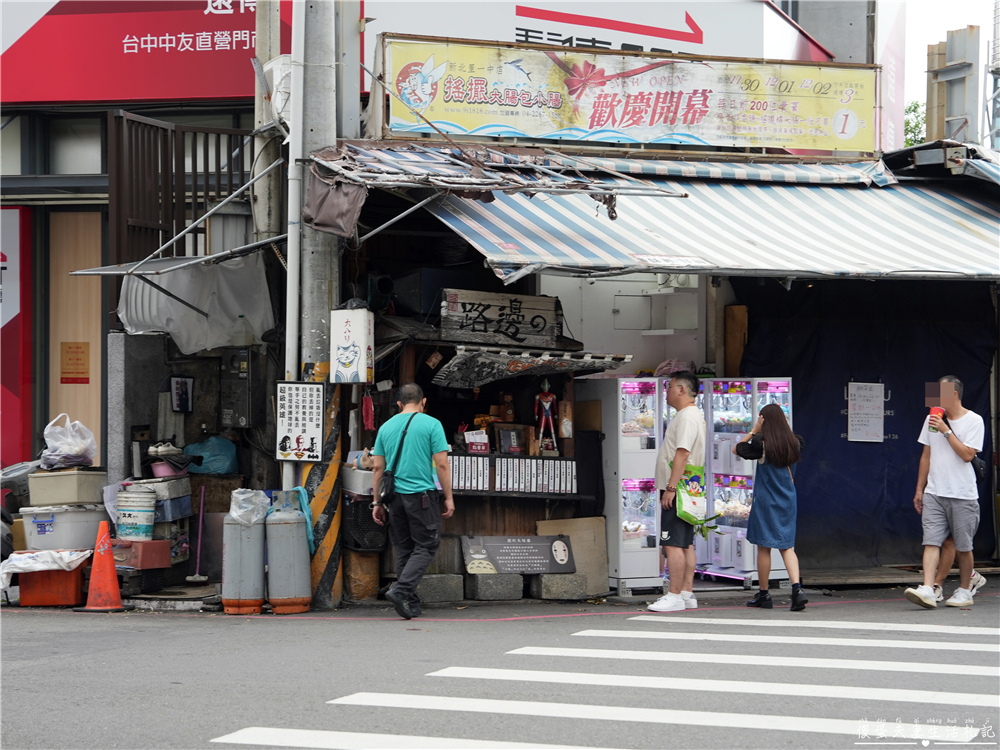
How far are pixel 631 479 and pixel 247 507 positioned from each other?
4099mm

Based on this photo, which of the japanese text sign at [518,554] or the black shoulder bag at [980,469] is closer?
the japanese text sign at [518,554]

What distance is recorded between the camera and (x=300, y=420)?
419 inches

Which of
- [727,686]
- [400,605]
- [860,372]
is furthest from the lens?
[860,372]

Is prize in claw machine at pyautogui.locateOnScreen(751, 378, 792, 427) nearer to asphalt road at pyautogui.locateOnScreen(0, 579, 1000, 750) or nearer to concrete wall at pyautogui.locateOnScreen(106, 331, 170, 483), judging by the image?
asphalt road at pyautogui.locateOnScreen(0, 579, 1000, 750)

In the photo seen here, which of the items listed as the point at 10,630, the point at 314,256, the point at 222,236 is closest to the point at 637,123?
the point at 314,256

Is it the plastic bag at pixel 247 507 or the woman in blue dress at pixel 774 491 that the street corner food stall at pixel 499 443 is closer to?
the plastic bag at pixel 247 507

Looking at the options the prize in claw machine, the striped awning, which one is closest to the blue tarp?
the prize in claw machine

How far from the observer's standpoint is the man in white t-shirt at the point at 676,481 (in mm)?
10227

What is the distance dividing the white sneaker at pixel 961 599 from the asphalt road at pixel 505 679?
138 mm

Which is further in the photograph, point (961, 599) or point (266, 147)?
point (266, 147)

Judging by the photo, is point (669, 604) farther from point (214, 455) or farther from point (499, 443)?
point (214, 455)

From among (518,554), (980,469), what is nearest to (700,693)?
(518,554)

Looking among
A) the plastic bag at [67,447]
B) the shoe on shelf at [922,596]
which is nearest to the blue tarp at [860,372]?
the shoe on shelf at [922,596]

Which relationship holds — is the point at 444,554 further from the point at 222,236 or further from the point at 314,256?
the point at 222,236
